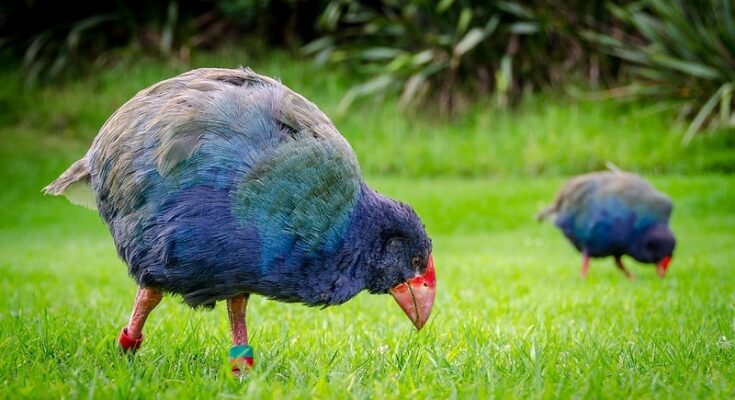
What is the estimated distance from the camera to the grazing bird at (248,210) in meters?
2.88

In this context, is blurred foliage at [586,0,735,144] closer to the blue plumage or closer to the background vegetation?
the background vegetation

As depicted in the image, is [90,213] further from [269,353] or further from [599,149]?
[269,353]

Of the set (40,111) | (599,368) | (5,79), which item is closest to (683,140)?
(599,368)

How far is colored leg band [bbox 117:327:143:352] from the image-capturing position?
3.38 meters

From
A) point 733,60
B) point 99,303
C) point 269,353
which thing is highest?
point 269,353

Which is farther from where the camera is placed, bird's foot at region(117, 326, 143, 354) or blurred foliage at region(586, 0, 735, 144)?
blurred foliage at region(586, 0, 735, 144)

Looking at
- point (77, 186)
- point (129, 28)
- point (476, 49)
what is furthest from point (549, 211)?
point (129, 28)

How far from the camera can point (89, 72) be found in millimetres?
17328

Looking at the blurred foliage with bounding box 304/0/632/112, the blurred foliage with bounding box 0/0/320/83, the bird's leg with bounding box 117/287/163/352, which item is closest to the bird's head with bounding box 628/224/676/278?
the bird's leg with bounding box 117/287/163/352

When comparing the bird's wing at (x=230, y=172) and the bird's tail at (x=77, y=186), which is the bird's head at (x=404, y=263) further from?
the bird's tail at (x=77, y=186)

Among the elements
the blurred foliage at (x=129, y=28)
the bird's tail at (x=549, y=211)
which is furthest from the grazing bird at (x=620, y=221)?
the blurred foliage at (x=129, y=28)

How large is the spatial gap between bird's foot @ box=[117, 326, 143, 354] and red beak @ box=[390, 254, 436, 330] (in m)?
1.02

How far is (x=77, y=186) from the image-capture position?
363cm

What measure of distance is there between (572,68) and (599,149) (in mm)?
2670
